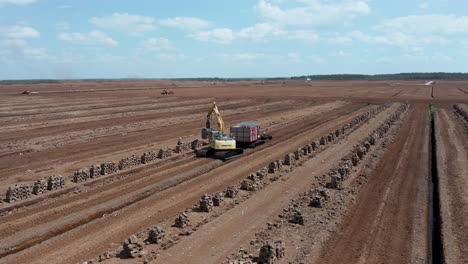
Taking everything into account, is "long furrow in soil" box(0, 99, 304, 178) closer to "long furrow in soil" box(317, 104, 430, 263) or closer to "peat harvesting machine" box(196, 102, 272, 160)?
"peat harvesting machine" box(196, 102, 272, 160)

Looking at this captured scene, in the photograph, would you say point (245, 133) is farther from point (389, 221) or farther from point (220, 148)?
point (389, 221)

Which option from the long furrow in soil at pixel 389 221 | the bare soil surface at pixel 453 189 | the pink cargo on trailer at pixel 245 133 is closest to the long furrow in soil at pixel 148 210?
the pink cargo on trailer at pixel 245 133

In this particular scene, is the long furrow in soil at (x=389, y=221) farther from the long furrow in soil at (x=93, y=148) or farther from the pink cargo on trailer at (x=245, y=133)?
the long furrow in soil at (x=93, y=148)

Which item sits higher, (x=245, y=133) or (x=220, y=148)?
(x=245, y=133)

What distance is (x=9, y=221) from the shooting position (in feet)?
62.2

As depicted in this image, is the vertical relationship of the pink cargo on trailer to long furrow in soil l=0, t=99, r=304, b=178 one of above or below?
above

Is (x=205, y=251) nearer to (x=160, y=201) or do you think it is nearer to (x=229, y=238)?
(x=229, y=238)

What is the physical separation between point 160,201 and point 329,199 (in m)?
8.17

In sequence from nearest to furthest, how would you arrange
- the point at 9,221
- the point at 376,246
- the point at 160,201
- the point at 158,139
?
the point at 376,246, the point at 9,221, the point at 160,201, the point at 158,139

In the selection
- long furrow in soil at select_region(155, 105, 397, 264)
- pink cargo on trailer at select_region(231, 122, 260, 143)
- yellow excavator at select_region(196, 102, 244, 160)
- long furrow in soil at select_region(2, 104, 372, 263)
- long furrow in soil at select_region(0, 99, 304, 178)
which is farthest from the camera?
pink cargo on trailer at select_region(231, 122, 260, 143)

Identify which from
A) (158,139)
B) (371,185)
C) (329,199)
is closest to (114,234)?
(329,199)

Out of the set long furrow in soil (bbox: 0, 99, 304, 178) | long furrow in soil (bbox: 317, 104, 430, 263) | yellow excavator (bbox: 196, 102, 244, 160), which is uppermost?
yellow excavator (bbox: 196, 102, 244, 160)

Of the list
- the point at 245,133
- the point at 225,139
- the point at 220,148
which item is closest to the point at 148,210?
the point at 220,148

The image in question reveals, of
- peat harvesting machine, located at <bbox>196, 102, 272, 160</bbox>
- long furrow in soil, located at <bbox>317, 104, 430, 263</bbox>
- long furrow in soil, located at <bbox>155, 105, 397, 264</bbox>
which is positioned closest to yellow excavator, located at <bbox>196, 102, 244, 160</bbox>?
peat harvesting machine, located at <bbox>196, 102, 272, 160</bbox>
